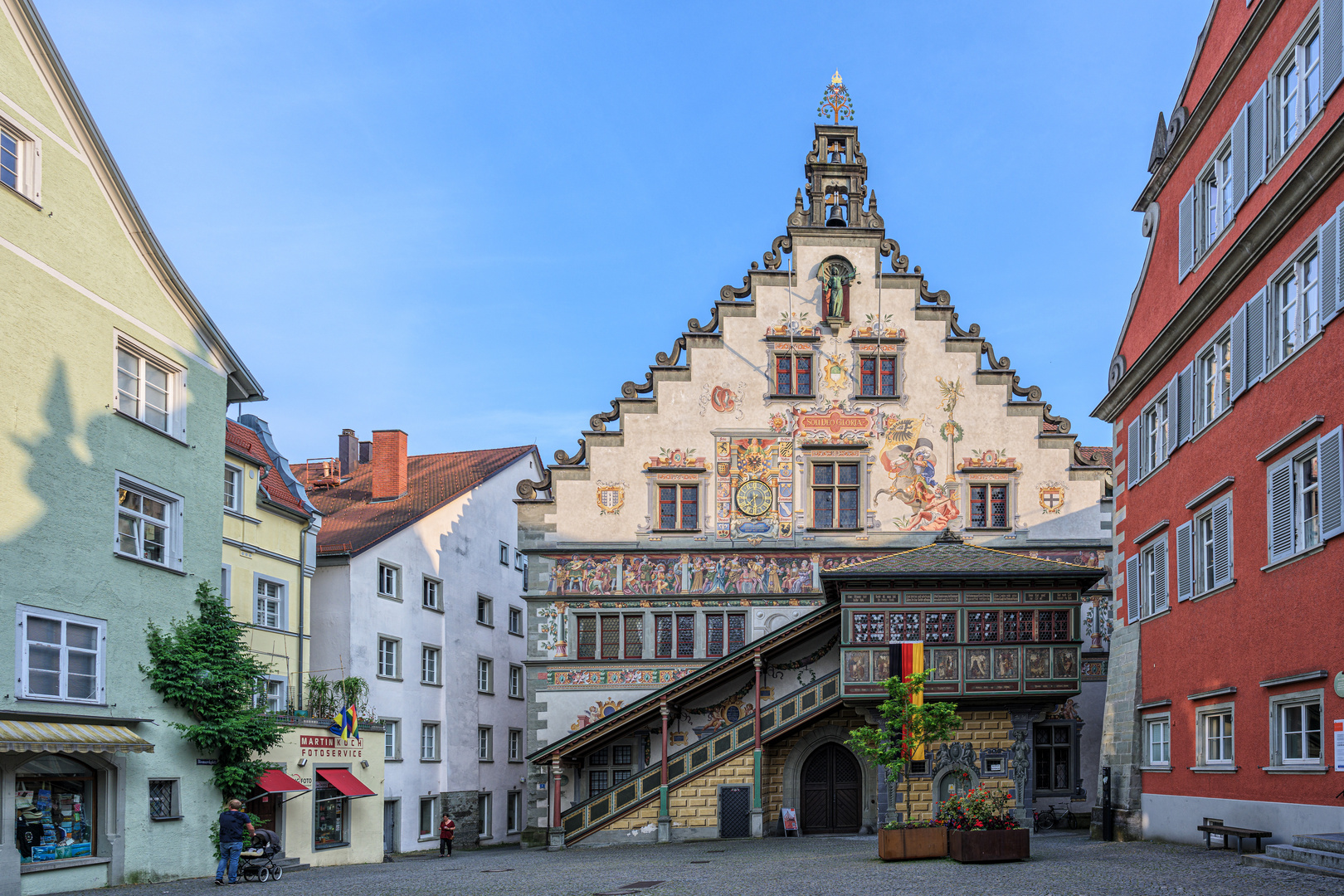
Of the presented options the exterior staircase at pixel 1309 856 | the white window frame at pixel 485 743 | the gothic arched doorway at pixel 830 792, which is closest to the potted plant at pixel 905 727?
the exterior staircase at pixel 1309 856

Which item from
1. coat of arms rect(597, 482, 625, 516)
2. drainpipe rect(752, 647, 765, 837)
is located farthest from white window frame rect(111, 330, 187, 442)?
drainpipe rect(752, 647, 765, 837)

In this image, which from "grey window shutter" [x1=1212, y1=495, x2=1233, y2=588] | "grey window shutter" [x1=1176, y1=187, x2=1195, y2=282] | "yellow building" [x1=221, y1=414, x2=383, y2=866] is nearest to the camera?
"grey window shutter" [x1=1212, y1=495, x2=1233, y2=588]

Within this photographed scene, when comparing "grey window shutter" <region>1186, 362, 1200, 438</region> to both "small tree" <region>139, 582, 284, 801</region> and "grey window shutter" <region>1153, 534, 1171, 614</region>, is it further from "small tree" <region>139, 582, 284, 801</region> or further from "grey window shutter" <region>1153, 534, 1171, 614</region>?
"small tree" <region>139, 582, 284, 801</region>

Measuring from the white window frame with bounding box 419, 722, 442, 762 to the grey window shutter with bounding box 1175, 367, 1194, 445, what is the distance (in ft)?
75.7

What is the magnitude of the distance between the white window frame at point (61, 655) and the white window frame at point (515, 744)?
24727 mm

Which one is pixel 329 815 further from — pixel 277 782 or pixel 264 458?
pixel 264 458

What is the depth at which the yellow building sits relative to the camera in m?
26.8

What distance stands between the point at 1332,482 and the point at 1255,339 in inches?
133

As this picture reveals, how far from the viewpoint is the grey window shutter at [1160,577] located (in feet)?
74.7

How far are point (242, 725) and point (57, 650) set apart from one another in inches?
171

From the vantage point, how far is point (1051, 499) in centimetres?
3400

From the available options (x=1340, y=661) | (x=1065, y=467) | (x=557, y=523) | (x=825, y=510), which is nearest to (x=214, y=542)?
(x=557, y=523)

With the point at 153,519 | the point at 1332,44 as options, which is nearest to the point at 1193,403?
the point at 1332,44

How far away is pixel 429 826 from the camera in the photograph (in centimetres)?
3759
